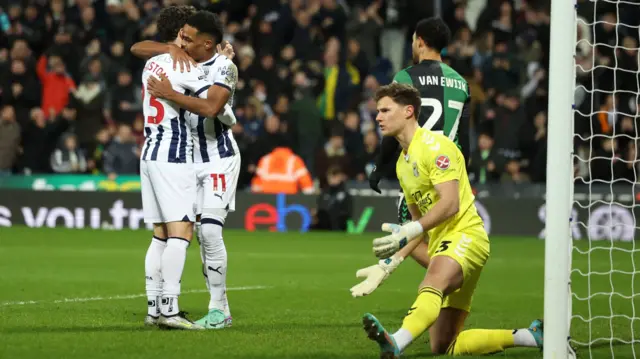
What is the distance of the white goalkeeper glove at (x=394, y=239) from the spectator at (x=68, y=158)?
14.9 metres

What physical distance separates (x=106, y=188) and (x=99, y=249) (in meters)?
4.58

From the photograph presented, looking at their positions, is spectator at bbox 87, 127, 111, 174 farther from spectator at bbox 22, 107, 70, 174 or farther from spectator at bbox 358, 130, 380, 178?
spectator at bbox 358, 130, 380, 178

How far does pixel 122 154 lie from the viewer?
2022cm

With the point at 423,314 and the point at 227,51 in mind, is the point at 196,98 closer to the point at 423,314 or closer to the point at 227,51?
the point at 227,51

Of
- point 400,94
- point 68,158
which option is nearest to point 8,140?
point 68,158

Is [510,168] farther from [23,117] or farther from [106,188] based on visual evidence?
[23,117]

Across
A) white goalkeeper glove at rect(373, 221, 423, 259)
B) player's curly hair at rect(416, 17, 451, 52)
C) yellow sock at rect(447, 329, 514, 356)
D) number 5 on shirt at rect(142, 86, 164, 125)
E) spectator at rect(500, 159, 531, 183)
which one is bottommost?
spectator at rect(500, 159, 531, 183)

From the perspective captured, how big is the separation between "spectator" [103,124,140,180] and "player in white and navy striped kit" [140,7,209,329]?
39.5 ft

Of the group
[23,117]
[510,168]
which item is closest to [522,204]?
[510,168]

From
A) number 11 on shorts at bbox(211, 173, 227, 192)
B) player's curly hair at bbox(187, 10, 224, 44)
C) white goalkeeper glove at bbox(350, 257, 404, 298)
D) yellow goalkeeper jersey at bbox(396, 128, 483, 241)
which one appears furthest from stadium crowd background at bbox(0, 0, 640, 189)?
white goalkeeper glove at bbox(350, 257, 404, 298)

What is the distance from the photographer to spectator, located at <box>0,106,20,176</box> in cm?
2077

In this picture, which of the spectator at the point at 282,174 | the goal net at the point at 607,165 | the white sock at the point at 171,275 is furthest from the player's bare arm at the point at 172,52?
the spectator at the point at 282,174

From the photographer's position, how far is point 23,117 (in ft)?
70.5

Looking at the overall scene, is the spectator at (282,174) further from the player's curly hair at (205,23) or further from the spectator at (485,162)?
the player's curly hair at (205,23)
